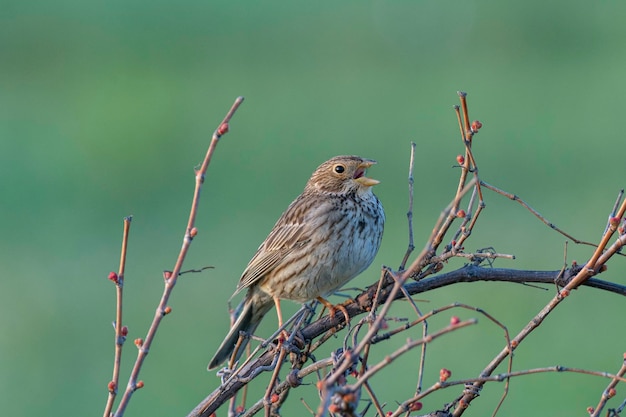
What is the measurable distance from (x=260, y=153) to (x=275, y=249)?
7533 millimetres

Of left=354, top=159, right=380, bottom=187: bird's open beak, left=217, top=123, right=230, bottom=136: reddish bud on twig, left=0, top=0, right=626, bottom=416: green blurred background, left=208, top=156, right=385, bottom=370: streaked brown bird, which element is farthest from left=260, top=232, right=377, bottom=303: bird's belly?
left=0, top=0, right=626, bottom=416: green blurred background

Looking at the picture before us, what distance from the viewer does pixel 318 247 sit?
16.5 feet

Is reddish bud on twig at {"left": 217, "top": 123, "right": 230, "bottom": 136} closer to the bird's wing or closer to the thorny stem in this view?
the thorny stem

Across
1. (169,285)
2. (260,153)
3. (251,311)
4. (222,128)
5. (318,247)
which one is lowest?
(169,285)

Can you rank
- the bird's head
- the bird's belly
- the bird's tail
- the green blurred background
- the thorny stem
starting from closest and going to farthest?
the thorny stem
the bird's belly
the bird's tail
the bird's head
the green blurred background

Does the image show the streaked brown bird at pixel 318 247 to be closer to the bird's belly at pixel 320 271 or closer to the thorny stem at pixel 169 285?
the bird's belly at pixel 320 271

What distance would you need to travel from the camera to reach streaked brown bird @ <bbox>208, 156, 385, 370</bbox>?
4957 millimetres

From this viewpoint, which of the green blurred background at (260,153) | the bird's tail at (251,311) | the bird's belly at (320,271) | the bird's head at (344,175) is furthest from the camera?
the green blurred background at (260,153)

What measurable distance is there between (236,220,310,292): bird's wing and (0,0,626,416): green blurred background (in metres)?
2.41

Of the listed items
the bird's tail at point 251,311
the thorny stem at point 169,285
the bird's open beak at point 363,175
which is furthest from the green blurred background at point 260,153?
the thorny stem at point 169,285

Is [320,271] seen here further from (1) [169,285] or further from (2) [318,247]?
(1) [169,285]

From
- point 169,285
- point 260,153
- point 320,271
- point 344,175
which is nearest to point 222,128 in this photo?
point 169,285

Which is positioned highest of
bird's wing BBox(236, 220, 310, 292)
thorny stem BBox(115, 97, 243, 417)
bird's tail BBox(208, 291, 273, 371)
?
bird's wing BBox(236, 220, 310, 292)

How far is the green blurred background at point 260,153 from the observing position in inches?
335
